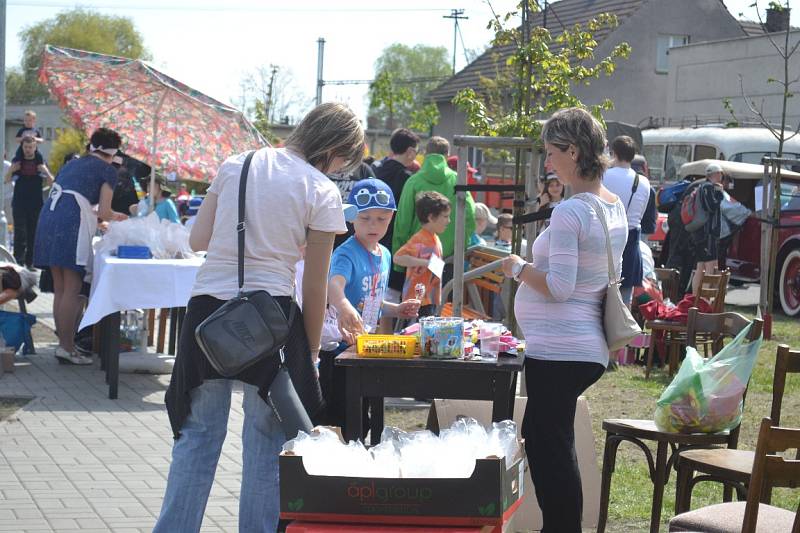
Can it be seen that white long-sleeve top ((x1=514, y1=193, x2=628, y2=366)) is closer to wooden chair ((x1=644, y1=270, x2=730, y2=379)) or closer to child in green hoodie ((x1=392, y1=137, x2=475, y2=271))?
child in green hoodie ((x1=392, y1=137, x2=475, y2=271))

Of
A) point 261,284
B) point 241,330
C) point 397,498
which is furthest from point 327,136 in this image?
point 397,498

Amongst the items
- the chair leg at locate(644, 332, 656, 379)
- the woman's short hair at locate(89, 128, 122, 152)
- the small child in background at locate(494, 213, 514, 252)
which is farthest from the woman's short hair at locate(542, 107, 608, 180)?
the small child in background at locate(494, 213, 514, 252)

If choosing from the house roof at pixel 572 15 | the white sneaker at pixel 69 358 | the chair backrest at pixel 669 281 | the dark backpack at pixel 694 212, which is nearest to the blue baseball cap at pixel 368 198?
the white sneaker at pixel 69 358

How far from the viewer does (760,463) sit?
3.24m

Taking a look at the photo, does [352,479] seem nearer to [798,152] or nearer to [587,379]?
[587,379]

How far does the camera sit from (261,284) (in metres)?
4.05

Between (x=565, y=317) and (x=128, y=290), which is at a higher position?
(x=565, y=317)

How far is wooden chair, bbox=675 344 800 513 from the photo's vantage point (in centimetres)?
450

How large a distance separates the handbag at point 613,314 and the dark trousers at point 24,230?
1212 centimetres

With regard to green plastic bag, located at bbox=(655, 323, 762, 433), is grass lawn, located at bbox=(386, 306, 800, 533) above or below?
below

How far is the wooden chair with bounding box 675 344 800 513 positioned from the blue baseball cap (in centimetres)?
177

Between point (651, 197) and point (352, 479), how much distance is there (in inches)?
299

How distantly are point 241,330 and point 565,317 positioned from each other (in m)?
1.32

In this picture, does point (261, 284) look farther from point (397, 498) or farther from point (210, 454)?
point (397, 498)
